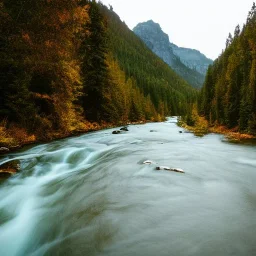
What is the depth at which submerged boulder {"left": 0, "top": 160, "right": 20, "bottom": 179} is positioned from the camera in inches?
351

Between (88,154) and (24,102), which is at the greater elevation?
(24,102)

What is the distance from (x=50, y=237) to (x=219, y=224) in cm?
364

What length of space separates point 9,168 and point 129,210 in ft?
19.4

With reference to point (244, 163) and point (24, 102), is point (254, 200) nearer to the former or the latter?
point (244, 163)

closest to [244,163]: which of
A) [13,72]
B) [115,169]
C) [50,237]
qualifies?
[115,169]

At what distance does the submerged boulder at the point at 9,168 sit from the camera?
29.2ft

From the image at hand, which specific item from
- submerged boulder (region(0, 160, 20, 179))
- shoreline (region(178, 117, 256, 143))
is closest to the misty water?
submerged boulder (region(0, 160, 20, 179))

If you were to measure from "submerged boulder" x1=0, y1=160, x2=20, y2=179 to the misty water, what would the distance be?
12.0 inches

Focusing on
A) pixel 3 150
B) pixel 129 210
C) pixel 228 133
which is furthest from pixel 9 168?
pixel 228 133

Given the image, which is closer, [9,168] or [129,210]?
[129,210]

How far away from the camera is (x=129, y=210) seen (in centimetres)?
591

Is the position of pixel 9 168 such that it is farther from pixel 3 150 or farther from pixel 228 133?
pixel 228 133

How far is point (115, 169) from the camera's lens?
9.79 m

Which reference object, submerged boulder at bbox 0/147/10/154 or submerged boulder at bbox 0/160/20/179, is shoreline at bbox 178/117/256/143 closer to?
submerged boulder at bbox 0/160/20/179
